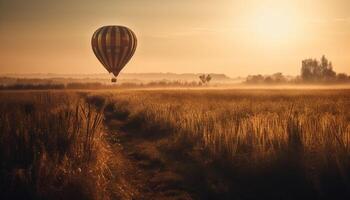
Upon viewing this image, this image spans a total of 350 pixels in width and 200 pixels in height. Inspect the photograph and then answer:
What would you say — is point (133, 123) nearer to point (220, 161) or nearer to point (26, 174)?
point (220, 161)

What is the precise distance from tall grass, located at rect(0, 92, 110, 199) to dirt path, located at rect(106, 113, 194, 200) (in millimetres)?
477

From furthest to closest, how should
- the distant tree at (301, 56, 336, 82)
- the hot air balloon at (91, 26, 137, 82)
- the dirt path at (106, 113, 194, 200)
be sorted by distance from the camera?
the distant tree at (301, 56, 336, 82) → the hot air balloon at (91, 26, 137, 82) → the dirt path at (106, 113, 194, 200)

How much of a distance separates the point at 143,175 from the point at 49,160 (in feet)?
9.00

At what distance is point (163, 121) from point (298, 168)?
851 cm

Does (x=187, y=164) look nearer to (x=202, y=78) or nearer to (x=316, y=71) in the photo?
(x=316, y=71)

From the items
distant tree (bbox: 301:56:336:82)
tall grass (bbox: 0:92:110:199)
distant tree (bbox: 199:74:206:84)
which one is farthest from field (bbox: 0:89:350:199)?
distant tree (bbox: 199:74:206:84)

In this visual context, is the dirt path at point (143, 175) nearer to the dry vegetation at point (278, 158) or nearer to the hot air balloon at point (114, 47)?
the dry vegetation at point (278, 158)

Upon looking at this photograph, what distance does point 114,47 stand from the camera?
4119 cm

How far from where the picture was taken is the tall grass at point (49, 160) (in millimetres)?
6172

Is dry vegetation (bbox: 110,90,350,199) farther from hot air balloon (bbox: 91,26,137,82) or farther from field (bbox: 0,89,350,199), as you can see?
hot air balloon (bbox: 91,26,137,82)

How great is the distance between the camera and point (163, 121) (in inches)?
629

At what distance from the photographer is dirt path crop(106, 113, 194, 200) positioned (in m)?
7.53

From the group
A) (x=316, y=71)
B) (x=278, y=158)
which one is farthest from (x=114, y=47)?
(x=316, y=71)

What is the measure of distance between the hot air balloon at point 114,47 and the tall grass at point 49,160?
32177 mm
